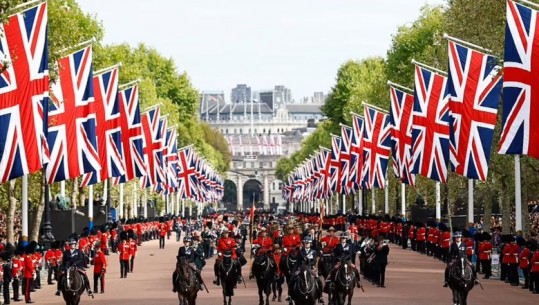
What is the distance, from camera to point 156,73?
5748 inches

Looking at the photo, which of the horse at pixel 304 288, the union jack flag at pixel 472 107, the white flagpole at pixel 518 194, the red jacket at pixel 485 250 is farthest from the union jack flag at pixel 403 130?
the horse at pixel 304 288

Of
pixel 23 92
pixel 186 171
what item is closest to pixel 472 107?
pixel 23 92

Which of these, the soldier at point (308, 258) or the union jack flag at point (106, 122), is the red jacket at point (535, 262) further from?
the union jack flag at point (106, 122)

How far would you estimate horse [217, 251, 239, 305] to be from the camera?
38.2m

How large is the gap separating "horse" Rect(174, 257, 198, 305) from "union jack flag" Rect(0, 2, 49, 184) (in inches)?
164

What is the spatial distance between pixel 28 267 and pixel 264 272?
7024 millimetres

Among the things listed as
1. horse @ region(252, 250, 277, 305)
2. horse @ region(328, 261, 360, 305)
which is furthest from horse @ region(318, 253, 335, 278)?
horse @ region(328, 261, 360, 305)

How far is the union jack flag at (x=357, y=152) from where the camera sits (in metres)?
74.4

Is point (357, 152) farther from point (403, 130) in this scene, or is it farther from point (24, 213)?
point (24, 213)

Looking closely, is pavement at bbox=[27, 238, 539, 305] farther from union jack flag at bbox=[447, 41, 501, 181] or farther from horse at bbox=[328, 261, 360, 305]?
union jack flag at bbox=[447, 41, 501, 181]

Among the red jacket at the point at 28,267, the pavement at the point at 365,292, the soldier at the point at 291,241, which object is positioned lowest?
the pavement at the point at 365,292

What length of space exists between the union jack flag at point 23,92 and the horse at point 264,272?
21.9 ft

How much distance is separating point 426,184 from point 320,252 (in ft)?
125

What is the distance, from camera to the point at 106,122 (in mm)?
52844
